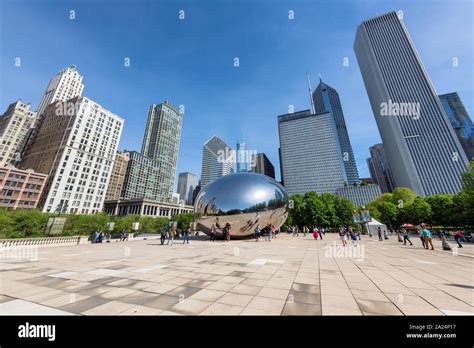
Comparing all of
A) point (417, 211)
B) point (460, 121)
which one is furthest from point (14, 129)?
point (460, 121)

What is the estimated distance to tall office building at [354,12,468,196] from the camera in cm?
9462

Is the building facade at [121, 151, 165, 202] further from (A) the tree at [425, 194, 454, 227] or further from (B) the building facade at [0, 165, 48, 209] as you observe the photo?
(A) the tree at [425, 194, 454, 227]

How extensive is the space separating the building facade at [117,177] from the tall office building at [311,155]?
4696 inches

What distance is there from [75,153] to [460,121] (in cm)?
22942

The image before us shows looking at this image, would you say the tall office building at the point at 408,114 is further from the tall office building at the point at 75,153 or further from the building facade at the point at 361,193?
the tall office building at the point at 75,153

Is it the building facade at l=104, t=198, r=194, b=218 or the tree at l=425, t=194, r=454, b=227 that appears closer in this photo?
the tree at l=425, t=194, r=454, b=227

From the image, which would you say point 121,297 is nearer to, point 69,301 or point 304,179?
point 69,301

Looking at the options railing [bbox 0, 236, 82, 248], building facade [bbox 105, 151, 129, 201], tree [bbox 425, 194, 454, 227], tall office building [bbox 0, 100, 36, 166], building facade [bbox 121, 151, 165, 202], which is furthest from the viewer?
building facade [bbox 121, 151, 165, 202]

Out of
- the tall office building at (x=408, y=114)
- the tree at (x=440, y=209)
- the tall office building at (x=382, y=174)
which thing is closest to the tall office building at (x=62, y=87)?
the tall office building at (x=408, y=114)

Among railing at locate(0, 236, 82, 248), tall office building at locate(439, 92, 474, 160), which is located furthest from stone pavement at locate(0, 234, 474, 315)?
tall office building at locate(439, 92, 474, 160)

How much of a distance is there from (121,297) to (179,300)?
1487 millimetres

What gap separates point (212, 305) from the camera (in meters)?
4.12

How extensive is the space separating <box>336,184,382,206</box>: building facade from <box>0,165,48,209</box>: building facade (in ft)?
542
